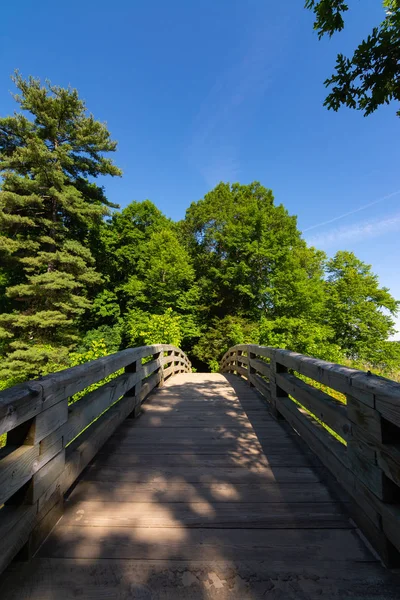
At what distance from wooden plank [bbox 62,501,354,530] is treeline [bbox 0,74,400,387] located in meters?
8.54

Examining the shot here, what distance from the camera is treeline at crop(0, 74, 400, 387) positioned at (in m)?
12.6

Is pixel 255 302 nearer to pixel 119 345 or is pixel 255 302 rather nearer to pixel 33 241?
pixel 119 345

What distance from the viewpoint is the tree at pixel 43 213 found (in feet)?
40.1

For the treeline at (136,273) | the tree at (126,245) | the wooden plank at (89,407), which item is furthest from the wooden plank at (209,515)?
the tree at (126,245)

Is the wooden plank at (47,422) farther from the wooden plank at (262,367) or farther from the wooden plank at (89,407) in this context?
the wooden plank at (262,367)

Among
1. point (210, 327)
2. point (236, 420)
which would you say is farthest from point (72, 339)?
point (236, 420)

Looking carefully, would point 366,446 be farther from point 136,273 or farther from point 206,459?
point 136,273

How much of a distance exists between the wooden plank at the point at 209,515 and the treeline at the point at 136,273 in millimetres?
8536

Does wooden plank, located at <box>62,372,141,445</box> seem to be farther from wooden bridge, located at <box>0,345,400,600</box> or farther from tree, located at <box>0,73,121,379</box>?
tree, located at <box>0,73,121,379</box>

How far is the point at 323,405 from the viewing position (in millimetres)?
1994

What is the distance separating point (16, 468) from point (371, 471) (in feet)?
5.84

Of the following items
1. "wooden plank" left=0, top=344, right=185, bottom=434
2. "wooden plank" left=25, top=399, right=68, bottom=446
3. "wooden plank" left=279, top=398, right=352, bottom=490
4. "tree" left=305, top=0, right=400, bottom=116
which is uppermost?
"tree" left=305, top=0, right=400, bottom=116

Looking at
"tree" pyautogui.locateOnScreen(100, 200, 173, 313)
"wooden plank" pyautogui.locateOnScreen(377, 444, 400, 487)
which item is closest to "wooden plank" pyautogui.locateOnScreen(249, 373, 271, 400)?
"wooden plank" pyautogui.locateOnScreen(377, 444, 400, 487)

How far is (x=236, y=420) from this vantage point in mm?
3273
